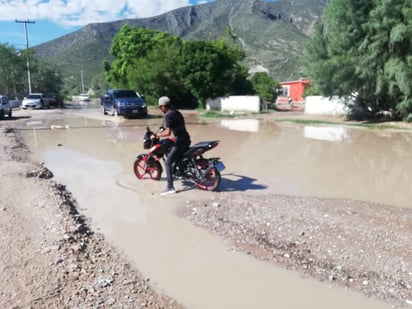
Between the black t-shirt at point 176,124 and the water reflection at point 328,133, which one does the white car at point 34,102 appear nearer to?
the water reflection at point 328,133

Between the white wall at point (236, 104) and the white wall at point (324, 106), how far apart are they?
412cm

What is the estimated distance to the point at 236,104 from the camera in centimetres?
3167

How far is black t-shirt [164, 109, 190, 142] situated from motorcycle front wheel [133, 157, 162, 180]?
1.23 m

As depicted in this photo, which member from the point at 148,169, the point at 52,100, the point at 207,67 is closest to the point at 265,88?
the point at 207,67

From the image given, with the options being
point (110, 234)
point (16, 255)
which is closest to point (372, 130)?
point (110, 234)

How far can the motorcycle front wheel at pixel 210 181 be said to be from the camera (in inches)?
293

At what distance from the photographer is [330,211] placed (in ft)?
20.6

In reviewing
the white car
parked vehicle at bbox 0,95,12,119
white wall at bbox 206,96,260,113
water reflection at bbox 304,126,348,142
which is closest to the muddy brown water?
water reflection at bbox 304,126,348,142

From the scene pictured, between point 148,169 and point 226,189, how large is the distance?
1.79m

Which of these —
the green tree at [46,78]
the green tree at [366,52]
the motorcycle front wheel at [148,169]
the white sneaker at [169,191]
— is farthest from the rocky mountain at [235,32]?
the white sneaker at [169,191]

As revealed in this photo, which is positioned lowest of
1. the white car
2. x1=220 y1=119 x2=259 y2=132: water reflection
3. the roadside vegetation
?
x1=220 y1=119 x2=259 y2=132: water reflection

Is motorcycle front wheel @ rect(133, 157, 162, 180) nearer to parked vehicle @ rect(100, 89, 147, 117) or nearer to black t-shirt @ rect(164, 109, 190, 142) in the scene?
black t-shirt @ rect(164, 109, 190, 142)

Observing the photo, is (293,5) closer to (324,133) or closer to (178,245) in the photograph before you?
(324,133)

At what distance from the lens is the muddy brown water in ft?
13.1
